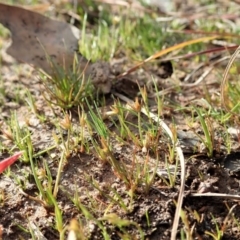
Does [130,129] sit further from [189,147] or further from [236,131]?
[236,131]

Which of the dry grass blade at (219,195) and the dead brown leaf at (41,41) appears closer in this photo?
the dry grass blade at (219,195)

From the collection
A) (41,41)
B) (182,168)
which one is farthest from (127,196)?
(41,41)

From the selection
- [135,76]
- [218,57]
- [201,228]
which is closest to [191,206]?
[201,228]

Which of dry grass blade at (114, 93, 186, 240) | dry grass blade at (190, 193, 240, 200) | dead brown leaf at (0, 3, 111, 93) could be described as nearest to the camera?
dry grass blade at (114, 93, 186, 240)

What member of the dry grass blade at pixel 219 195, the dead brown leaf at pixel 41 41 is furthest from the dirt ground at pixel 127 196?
the dead brown leaf at pixel 41 41

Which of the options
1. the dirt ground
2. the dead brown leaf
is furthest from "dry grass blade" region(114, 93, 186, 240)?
the dead brown leaf

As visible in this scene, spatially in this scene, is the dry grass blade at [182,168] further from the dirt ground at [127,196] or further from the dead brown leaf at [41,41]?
the dead brown leaf at [41,41]

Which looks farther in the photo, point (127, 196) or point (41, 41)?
point (41, 41)

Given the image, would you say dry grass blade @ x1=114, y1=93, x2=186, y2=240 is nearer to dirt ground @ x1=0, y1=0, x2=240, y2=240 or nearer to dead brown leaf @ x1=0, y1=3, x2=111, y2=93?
dirt ground @ x1=0, y1=0, x2=240, y2=240

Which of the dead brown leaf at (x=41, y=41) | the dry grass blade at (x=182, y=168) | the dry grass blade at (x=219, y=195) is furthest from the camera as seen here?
the dead brown leaf at (x=41, y=41)

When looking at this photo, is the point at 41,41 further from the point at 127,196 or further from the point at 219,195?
the point at 219,195

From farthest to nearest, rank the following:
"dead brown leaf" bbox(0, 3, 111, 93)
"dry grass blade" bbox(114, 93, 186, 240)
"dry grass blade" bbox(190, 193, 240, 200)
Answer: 1. "dead brown leaf" bbox(0, 3, 111, 93)
2. "dry grass blade" bbox(190, 193, 240, 200)
3. "dry grass blade" bbox(114, 93, 186, 240)

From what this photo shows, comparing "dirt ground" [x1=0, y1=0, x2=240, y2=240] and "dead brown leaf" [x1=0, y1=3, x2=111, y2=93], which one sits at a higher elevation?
"dead brown leaf" [x1=0, y1=3, x2=111, y2=93]
